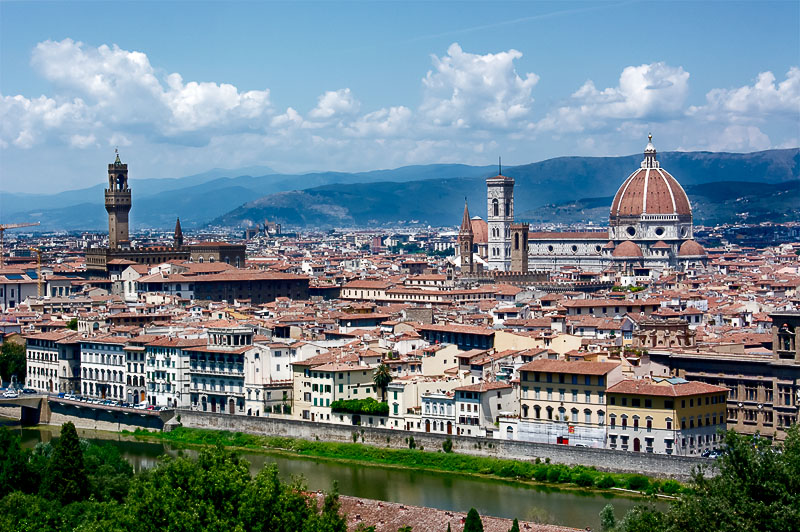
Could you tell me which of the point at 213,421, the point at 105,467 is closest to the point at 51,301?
the point at 213,421

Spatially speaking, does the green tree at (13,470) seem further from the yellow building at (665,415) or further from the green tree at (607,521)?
the yellow building at (665,415)

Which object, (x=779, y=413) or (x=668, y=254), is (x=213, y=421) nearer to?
(x=779, y=413)

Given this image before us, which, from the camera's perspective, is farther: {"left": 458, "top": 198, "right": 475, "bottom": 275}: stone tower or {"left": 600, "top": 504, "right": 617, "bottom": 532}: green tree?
{"left": 458, "top": 198, "right": 475, "bottom": 275}: stone tower

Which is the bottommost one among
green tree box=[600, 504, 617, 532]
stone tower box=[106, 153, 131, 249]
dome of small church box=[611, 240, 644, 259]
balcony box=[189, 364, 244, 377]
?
green tree box=[600, 504, 617, 532]

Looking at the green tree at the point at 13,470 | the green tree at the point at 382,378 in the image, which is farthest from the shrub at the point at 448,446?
the green tree at the point at 13,470

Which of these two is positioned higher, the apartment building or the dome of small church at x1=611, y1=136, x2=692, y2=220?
the dome of small church at x1=611, y1=136, x2=692, y2=220

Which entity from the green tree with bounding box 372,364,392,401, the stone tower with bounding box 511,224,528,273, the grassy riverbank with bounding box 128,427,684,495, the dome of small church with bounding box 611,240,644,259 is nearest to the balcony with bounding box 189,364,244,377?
the grassy riverbank with bounding box 128,427,684,495

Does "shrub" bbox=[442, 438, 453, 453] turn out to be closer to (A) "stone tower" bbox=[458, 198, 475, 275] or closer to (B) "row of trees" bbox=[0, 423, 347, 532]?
(B) "row of trees" bbox=[0, 423, 347, 532]

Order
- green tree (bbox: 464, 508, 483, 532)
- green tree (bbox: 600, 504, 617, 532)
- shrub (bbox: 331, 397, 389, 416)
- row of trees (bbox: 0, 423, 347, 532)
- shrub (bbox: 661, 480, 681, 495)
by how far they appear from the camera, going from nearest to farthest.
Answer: row of trees (bbox: 0, 423, 347, 532), green tree (bbox: 464, 508, 483, 532), green tree (bbox: 600, 504, 617, 532), shrub (bbox: 661, 480, 681, 495), shrub (bbox: 331, 397, 389, 416)
